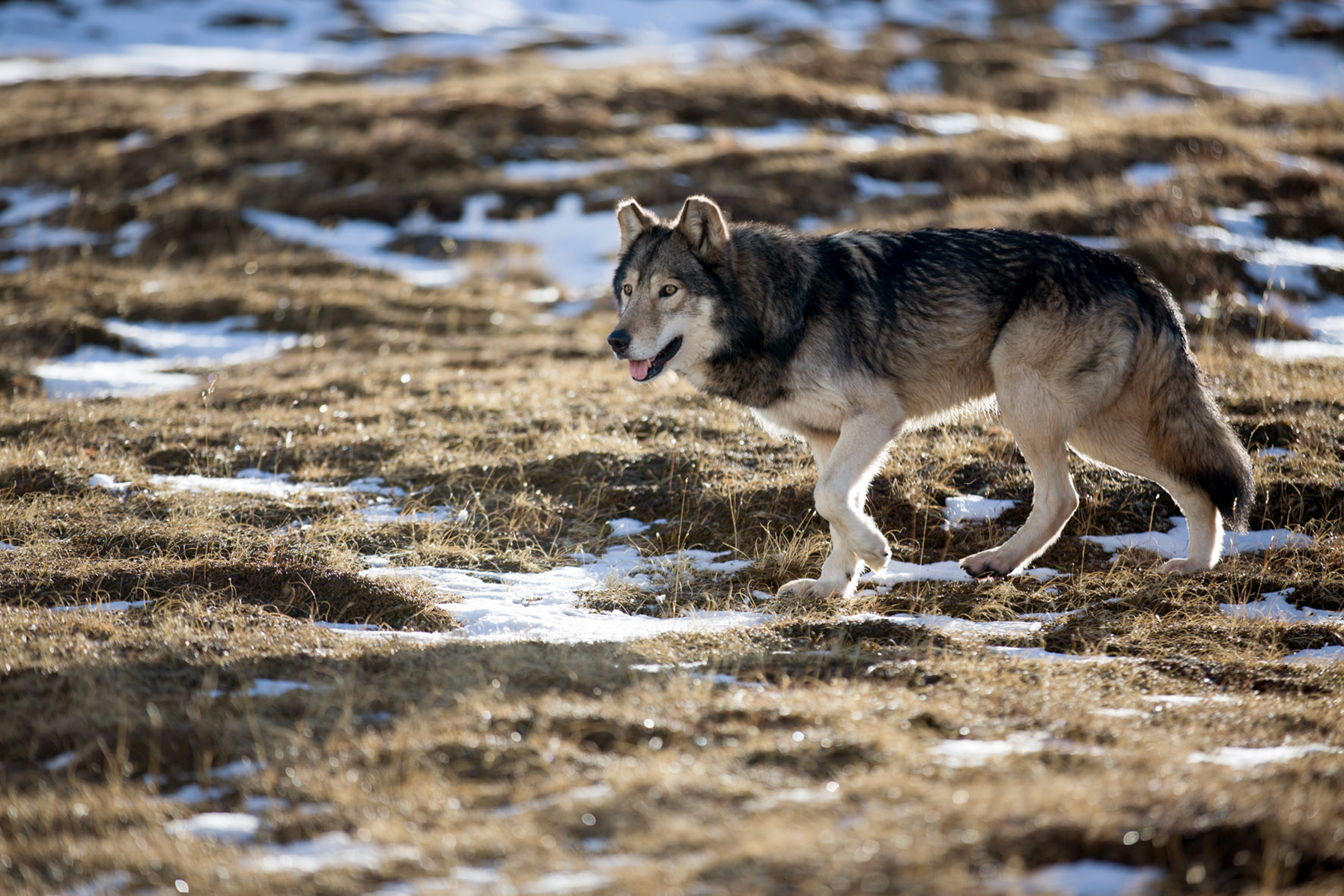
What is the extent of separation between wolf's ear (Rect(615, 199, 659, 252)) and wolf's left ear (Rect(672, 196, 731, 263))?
284 mm

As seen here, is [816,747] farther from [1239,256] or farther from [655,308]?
[1239,256]

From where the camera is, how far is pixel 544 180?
739 inches

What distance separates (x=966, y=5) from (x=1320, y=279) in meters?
44.1

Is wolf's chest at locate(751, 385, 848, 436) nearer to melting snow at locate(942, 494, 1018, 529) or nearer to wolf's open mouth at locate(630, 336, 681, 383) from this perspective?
wolf's open mouth at locate(630, 336, 681, 383)

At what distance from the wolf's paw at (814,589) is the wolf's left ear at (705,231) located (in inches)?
81.5

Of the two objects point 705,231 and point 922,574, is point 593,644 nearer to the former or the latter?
point 922,574

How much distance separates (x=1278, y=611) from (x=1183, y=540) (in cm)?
118

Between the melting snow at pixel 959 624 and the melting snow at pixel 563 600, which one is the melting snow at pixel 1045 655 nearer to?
the melting snow at pixel 959 624

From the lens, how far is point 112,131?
75.7ft

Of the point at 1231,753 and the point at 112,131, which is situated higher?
the point at 112,131

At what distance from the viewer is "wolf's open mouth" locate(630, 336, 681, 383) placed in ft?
19.5

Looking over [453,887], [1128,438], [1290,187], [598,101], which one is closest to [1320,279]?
[1290,187]

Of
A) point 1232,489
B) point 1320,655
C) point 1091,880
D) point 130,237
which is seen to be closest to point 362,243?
point 130,237

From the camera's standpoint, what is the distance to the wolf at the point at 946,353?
5852mm
